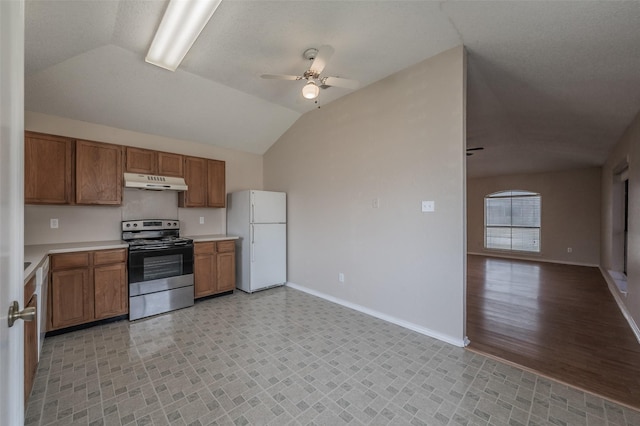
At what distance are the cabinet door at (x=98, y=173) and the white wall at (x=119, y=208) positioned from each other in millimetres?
368

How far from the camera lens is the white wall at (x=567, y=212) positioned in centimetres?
665

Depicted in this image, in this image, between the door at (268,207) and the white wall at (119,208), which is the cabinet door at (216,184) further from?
the door at (268,207)

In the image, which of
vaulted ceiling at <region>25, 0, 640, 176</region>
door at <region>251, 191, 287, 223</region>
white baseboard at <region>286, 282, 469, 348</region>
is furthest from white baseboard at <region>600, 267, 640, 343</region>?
door at <region>251, 191, 287, 223</region>

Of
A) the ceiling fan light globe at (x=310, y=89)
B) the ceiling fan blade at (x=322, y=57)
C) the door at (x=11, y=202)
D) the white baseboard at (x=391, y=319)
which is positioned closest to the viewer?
the door at (x=11, y=202)

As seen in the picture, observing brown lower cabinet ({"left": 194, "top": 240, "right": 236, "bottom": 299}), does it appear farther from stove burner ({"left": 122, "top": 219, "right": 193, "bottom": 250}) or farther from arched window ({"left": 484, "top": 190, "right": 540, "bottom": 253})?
arched window ({"left": 484, "top": 190, "right": 540, "bottom": 253})

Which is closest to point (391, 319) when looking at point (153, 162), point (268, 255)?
point (268, 255)

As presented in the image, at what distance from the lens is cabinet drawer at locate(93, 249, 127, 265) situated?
3.04m

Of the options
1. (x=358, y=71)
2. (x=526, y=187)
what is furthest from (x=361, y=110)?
(x=526, y=187)

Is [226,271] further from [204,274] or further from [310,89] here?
[310,89]

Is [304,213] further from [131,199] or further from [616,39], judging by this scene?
[616,39]

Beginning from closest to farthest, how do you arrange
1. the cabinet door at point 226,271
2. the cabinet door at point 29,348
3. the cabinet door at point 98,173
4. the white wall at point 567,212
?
1. the cabinet door at point 29,348
2. the cabinet door at point 98,173
3. the cabinet door at point 226,271
4. the white wall at point 567,212

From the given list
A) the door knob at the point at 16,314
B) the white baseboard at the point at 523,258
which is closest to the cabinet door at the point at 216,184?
the door knob at the point at 16,314

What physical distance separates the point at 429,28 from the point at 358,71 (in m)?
0.90

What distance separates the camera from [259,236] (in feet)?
14.3
